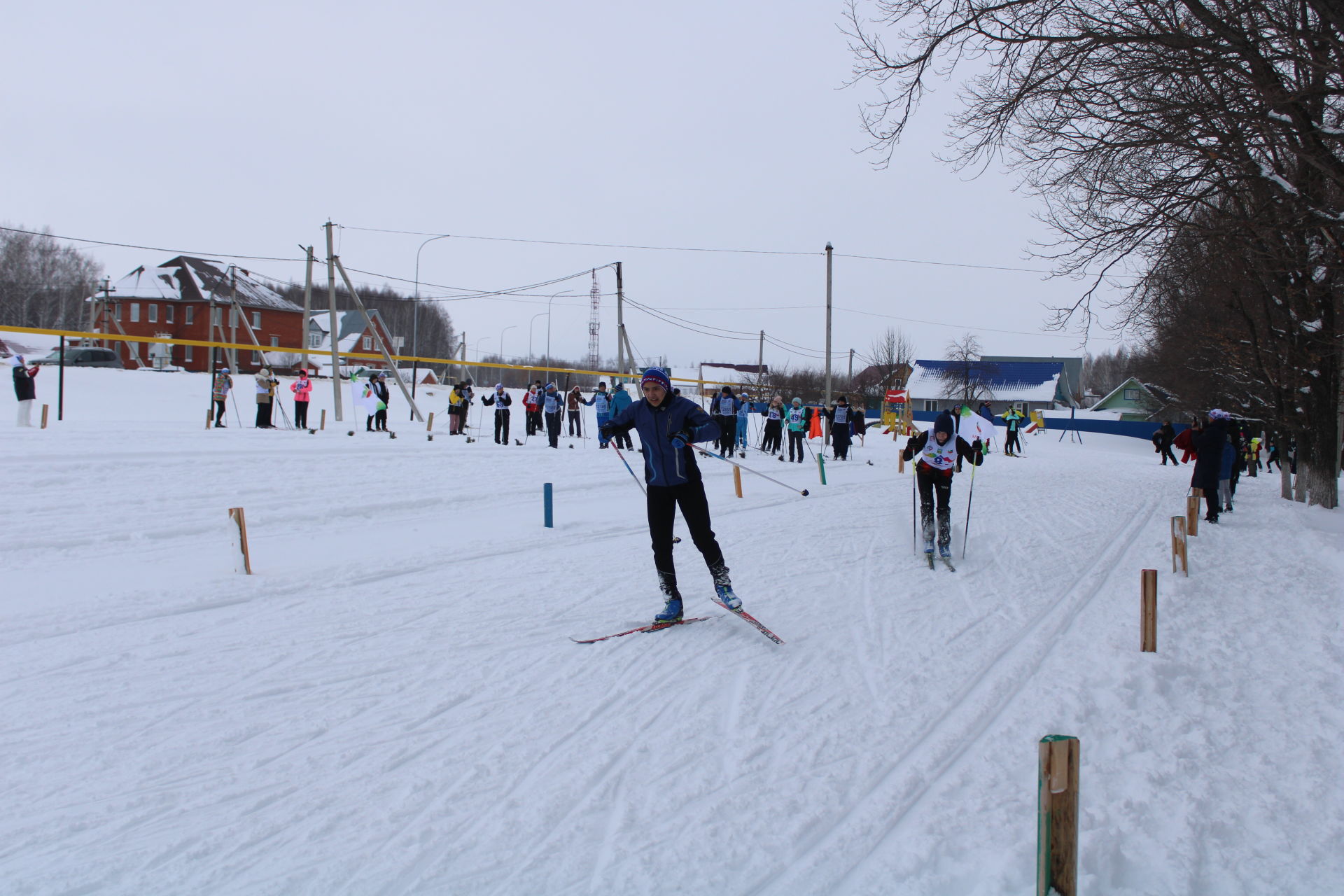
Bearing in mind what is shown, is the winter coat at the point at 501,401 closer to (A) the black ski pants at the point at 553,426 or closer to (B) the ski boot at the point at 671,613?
(A) the black ski pants at the point at 553,426


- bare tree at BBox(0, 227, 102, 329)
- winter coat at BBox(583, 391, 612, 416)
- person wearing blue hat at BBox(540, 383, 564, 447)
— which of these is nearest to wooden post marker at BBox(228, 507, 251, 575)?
person wearing blue hat at BBox(540, 383, 564, 447)

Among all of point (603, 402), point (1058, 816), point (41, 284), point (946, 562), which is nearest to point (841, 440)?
point (603, 402)

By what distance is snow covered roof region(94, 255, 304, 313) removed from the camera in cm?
5934

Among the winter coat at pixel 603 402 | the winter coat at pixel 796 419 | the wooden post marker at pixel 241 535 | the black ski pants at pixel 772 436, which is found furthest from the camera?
the black ski pants at pixel 772 436

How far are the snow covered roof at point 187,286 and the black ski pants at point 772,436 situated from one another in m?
46.6

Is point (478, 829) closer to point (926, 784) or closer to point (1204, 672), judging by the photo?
point (926, 784)

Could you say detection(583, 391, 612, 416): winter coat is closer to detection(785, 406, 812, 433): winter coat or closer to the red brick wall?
detection(785, 406, 812, 433): winter coat

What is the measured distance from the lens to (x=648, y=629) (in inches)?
243

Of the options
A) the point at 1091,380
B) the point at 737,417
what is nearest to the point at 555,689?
the point at 737,417

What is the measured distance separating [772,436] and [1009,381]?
2260 inches

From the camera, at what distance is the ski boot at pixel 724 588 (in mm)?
6289

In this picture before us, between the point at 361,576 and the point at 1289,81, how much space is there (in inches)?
399

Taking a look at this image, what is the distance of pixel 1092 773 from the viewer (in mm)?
4012

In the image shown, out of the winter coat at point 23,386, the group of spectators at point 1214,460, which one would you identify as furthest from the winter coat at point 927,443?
the winter coat at point 23,386
